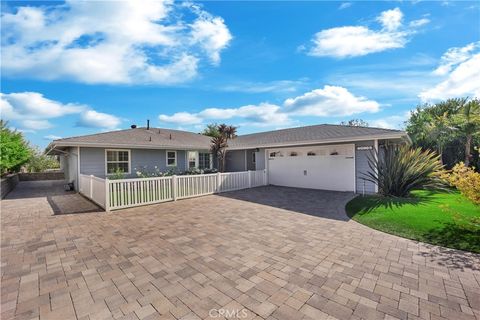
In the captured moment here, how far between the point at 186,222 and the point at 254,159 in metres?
10.7

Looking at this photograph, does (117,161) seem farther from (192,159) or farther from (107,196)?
(107,196)

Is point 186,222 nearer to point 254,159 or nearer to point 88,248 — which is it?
point 88,248

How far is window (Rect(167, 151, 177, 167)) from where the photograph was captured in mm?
14078

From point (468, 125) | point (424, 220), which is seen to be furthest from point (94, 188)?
point (468, 125)

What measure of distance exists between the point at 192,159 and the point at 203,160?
1.05 m

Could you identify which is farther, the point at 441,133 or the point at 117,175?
the point at 441,133

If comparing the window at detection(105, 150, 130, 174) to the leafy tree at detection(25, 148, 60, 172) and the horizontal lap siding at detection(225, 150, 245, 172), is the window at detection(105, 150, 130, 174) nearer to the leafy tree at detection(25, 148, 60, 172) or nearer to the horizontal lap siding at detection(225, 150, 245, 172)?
the horizontal lap siding at detection(225, 150, 245, 172)

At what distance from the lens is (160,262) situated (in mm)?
3656

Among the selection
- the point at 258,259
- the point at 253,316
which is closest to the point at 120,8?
the point at 258,259

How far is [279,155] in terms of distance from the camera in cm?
1339

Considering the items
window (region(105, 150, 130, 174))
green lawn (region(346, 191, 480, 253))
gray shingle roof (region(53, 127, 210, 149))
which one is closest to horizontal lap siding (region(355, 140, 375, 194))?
green lawn (region(346, 191, 480, 253))

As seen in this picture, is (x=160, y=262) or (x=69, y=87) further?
(x=69, y=87)

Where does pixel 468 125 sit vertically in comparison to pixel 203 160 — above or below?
above

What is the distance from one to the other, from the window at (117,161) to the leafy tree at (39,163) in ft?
67.0
